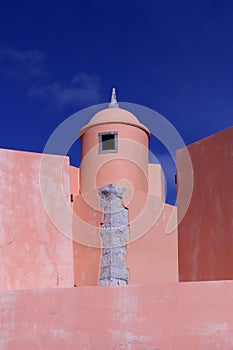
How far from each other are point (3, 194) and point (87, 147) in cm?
400

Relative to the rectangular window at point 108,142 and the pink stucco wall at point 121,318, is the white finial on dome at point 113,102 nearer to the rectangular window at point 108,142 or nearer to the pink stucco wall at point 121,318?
the rectangular window at point 108,142

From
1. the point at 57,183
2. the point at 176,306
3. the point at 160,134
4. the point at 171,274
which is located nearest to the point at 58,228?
the point at 57,183

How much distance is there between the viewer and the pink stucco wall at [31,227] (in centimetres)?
1143

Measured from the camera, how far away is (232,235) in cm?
935

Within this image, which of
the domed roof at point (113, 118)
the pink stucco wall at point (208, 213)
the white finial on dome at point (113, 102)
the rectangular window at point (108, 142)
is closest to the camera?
the pink stucco wall at point (208, 213)

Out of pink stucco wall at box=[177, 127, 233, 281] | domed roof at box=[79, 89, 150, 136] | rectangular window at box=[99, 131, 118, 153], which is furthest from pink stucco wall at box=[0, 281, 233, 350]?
domed roof at box=[79, 89, 150, 136]

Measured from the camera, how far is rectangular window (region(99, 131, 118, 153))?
14.8m

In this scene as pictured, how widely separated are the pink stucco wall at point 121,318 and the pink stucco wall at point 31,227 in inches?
101

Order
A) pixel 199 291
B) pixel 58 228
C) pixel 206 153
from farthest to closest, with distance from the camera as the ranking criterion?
pixel 58 228 → pixel 206 153 → pixel 199 291

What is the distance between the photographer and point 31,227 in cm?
1184

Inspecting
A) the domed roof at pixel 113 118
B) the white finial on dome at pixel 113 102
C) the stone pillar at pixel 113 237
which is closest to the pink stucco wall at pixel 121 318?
the stone pillar at pixel 113 237

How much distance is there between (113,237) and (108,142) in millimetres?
3125

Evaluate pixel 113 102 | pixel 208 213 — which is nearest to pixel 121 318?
pixel 208 213

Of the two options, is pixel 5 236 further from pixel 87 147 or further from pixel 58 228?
pixel 87 147
